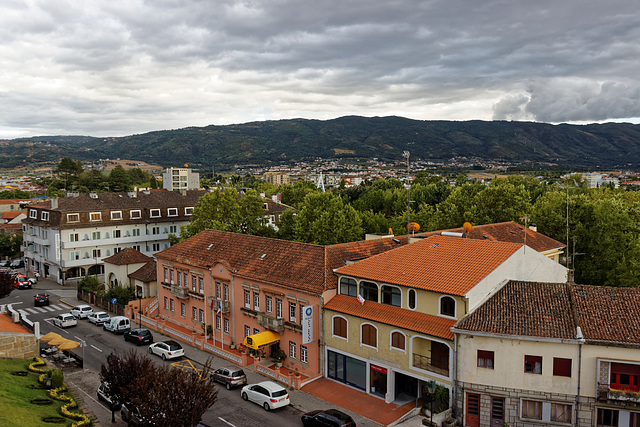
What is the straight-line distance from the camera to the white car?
30.1 meters

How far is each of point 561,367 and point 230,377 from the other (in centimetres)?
2153

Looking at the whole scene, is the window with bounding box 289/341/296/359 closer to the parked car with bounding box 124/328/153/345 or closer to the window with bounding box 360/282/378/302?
the window with bounding box 360/282/378/302

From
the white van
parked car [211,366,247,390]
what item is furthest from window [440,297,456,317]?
the white van

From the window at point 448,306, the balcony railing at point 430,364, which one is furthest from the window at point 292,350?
the window at point 448,306

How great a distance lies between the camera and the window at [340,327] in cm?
3353

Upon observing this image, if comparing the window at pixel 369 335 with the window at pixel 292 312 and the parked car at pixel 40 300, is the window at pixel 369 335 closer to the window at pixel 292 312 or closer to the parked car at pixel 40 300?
the window at pixel 292 312

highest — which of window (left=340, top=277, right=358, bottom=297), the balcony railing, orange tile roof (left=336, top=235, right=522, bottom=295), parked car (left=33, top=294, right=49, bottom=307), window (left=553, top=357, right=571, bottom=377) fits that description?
orange tile roof (left=336, top=235, right=522, bottom=295)

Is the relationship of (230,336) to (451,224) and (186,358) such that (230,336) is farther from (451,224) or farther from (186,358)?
(451,224)

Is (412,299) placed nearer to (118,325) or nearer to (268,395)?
(268,395)

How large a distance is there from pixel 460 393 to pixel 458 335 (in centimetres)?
346

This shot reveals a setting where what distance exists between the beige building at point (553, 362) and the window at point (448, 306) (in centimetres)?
131

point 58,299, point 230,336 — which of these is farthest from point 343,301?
point 58,299

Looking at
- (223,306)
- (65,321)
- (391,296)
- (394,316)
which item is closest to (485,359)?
(394,316)

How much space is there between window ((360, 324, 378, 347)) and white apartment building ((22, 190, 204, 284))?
55252 millimetres
